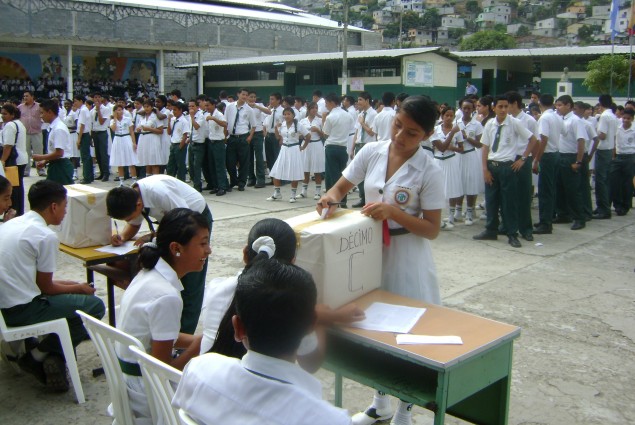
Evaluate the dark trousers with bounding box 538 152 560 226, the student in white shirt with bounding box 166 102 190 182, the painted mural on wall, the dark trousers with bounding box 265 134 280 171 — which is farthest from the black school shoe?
the painted mural on wall

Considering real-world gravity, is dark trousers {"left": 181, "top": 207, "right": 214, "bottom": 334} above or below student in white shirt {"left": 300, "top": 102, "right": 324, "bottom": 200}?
below

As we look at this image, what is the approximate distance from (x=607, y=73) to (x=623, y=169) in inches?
549

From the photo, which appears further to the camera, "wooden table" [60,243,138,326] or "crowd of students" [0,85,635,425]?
"wooden table" [60,243,138,326]

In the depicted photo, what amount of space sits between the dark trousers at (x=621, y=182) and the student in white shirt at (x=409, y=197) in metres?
7.78

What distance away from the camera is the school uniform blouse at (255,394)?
147 cm

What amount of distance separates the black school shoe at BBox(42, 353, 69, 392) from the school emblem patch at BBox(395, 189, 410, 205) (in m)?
2.18

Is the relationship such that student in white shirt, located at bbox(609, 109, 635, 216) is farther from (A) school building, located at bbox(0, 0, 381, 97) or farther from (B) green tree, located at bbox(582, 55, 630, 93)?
(A) school building, located at bbox(0, 0, 381, 97)

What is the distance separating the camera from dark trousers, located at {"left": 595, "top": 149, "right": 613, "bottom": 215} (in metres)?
9.45

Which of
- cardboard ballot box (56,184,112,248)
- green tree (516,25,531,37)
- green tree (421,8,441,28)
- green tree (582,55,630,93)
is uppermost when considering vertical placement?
green tree (421,8,441,28)

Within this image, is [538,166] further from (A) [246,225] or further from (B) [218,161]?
(B) [218,161]

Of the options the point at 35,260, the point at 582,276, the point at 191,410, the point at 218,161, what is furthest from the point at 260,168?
the point at 191,410

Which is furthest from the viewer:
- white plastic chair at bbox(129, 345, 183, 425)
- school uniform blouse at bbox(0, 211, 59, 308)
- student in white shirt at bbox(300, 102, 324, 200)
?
student in white shirt at bbox(300, 102, 324, 200)

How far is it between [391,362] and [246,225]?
19.2 feet

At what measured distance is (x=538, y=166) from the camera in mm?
8289
